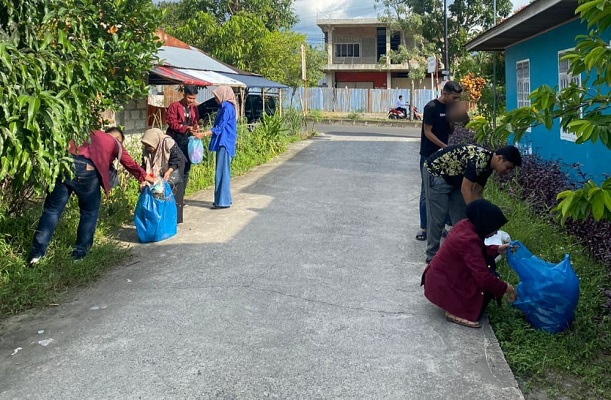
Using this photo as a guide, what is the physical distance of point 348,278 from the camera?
554 cm

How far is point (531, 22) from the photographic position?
8773 mm

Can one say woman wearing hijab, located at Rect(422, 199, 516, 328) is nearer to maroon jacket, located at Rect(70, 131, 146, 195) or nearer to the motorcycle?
maroon jacket, located at Rect(70, 131, 146, 195)

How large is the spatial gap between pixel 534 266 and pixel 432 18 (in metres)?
25.8

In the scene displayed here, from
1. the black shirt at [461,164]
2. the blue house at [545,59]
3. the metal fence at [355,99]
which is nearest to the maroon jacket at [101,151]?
the black shirt at [461,164]

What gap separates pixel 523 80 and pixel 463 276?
8.20m

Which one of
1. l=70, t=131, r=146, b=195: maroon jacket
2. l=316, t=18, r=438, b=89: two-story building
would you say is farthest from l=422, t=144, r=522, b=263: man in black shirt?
l=316, t=18, r=438, b=89: two-story building

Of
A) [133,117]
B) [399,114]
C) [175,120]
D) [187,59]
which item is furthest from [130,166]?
[399,114]

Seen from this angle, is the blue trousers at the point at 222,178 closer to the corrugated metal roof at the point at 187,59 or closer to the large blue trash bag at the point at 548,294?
the corrugated metal roof at the point at 187,59

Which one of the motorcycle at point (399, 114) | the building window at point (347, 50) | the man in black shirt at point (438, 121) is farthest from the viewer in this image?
the building window at point (347, 50)

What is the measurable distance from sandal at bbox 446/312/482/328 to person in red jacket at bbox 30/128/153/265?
3.37 m

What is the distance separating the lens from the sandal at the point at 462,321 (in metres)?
4.43

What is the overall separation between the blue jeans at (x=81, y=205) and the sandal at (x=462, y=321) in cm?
342

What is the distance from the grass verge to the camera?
3.63 meters

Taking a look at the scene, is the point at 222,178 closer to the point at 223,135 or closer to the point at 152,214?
the point at 223,135
